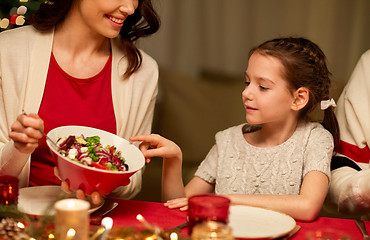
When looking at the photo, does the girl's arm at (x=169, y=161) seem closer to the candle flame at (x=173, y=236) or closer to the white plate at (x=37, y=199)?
the white plate at (x=37, y=199)

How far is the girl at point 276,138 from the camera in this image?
1.67m

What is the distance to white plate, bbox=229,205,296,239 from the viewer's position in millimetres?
1105

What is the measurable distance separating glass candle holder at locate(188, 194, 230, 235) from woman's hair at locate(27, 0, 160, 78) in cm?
93

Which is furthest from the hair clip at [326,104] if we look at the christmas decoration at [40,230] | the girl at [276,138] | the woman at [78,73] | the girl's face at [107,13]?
the christmas decoration at [40,230]

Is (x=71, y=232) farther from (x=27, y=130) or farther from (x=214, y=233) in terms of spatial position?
(x=27, y=130)

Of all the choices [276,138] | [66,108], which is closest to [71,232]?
[66,108]

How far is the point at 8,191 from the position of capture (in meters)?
1.11

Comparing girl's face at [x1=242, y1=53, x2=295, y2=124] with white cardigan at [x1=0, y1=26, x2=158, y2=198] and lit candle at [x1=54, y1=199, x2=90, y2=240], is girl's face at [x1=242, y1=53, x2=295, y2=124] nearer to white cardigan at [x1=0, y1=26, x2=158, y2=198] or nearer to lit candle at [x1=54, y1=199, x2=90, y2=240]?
white cardigan at [x1=0, y1=26, x2=158, y2=198]

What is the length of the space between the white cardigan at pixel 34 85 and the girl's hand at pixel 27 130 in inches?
14.2

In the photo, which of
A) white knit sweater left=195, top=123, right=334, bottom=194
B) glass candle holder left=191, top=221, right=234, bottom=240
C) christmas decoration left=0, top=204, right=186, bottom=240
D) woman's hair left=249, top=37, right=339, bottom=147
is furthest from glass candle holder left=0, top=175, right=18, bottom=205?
woman's hair left=249, top=37, right=339, bottom=147

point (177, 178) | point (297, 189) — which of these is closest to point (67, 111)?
point (177, 178)

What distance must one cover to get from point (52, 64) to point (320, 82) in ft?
3.40

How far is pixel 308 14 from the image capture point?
3.20m

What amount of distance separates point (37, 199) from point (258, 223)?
2.05 feet
